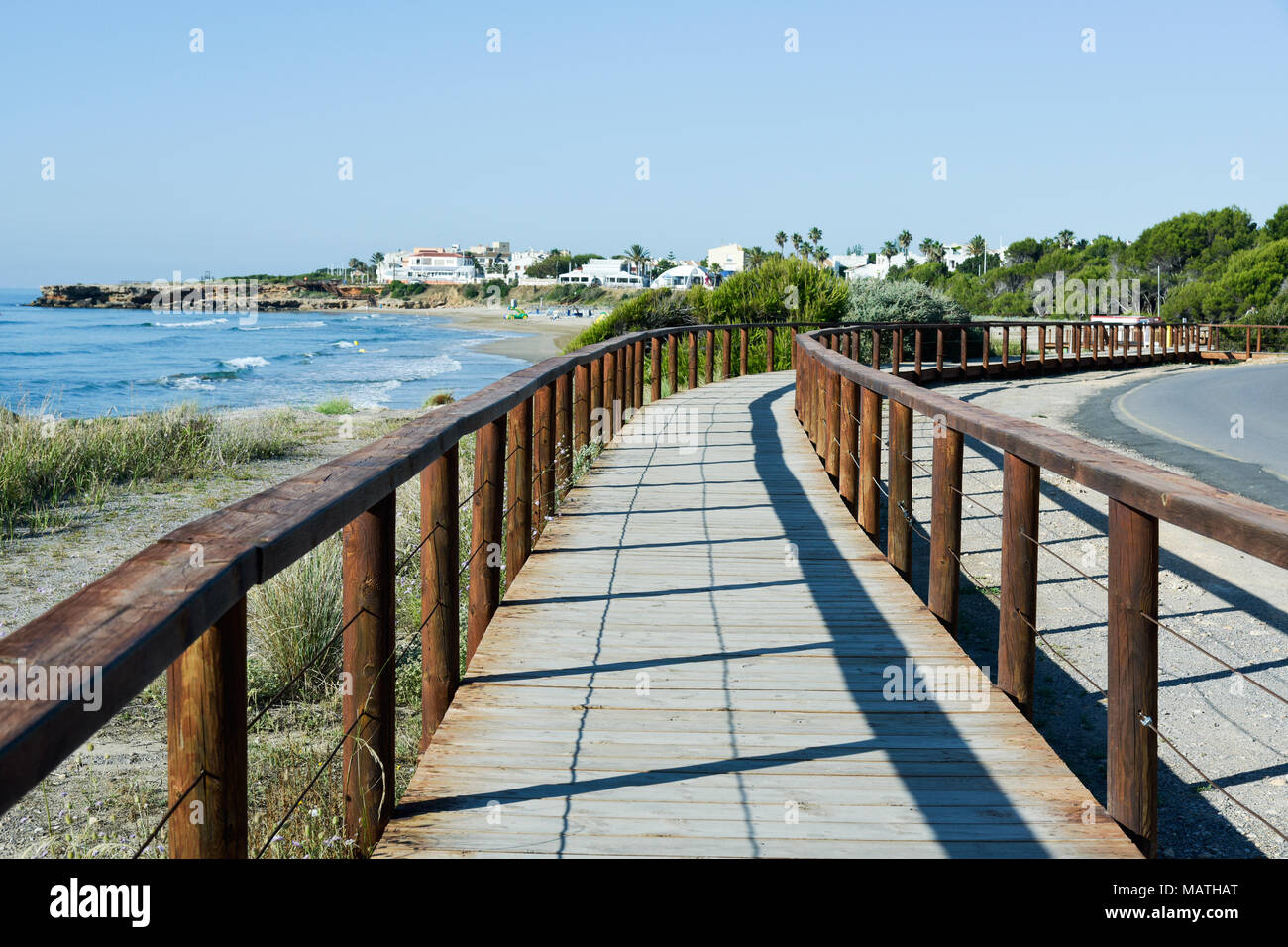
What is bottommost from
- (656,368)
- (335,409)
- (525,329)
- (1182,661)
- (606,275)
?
(1182,661)

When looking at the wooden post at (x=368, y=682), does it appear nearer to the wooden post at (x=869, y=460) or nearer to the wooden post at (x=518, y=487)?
the wooden post at (x=518, y=487)

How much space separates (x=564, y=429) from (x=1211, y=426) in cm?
1182

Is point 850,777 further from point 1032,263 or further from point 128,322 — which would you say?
point 128,322

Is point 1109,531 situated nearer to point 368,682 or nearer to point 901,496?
point 368,682

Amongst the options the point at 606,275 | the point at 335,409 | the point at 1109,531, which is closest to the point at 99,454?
the point at 335,409

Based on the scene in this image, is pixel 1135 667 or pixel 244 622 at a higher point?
pixel 244 622

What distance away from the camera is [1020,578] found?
4.09m

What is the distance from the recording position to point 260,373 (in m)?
58.3

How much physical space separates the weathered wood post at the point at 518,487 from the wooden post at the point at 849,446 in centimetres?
278

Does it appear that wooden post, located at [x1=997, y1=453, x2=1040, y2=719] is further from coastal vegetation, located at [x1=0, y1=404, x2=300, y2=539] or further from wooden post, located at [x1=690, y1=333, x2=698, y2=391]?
wooden post, located at [x1=690, y1=333, x2=698, y2=391]

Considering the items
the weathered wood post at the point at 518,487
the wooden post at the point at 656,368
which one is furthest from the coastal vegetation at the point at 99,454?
the weathered wood post at the point at 518,487

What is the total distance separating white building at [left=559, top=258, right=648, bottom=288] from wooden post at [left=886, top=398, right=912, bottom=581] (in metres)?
→ 168
